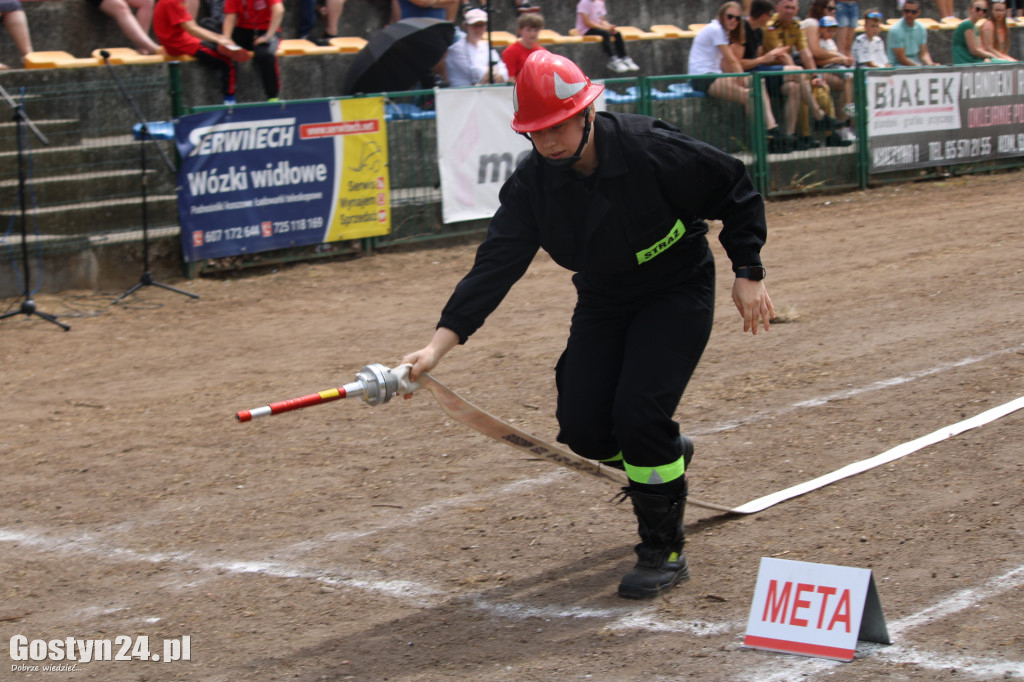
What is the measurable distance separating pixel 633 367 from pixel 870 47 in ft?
51.0

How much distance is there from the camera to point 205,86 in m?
13.1

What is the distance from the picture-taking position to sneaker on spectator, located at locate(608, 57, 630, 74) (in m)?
17.3

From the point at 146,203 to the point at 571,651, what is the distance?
855cm

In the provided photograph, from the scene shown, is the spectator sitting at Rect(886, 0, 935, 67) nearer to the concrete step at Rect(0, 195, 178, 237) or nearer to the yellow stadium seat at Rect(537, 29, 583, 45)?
the yellow stadium seat at Rect(537, 29, 583, 45)

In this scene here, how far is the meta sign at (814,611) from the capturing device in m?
3.52

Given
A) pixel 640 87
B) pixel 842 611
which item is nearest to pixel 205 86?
pixel 640 87

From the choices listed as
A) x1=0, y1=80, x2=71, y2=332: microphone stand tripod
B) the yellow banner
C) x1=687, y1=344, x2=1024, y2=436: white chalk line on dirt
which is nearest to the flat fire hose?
x1=687, y1=344, x2=1024, y2=436: white chalk line on dirt

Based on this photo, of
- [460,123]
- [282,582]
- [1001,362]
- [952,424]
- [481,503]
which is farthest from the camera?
[460,123]

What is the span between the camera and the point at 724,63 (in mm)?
15672

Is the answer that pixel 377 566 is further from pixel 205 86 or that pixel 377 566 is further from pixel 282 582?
pixel 205 86

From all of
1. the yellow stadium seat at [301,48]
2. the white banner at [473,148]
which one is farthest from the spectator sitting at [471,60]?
the yellow stadium seat at [301,48]

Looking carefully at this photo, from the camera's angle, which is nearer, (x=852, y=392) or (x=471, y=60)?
(x=852, y=392)

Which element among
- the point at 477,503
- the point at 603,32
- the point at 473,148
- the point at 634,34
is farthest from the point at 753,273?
the point at 634,34

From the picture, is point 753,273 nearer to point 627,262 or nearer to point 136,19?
point 627,262
